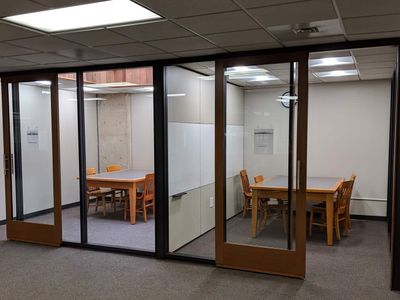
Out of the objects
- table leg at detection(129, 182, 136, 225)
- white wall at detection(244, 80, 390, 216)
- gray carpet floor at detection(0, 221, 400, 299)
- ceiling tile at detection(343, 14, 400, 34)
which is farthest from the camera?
white wall at detection(244, 80, 390, 216)

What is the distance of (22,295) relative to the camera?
3373 mm

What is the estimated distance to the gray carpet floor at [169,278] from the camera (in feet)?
11.1

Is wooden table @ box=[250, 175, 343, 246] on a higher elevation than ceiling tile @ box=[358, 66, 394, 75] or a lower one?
lower

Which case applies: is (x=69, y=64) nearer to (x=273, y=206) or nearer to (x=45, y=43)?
(x=45, y=43)

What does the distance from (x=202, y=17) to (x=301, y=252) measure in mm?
2416

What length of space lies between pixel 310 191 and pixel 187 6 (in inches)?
136

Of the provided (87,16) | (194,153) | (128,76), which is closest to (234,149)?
(194,153)

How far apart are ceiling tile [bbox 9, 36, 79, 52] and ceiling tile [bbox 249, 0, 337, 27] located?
5.72 feet

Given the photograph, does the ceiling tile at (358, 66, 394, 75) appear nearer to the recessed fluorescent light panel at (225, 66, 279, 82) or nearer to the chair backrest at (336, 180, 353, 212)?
the chair backrest at (336, 180, 353, 212)

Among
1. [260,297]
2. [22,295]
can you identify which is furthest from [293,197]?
[22,295]

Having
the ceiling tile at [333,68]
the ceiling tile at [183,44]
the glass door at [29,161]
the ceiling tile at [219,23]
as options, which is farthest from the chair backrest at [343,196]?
the glass door at [29,161]

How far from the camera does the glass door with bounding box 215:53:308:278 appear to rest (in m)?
3.65

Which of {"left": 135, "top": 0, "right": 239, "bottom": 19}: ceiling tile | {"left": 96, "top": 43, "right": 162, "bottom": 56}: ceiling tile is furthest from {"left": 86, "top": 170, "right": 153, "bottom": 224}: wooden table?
{"left": 135, "top": 0, "right": 239, "bottom": 19}: ceiling tile

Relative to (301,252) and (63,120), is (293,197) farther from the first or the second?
(63,120)
